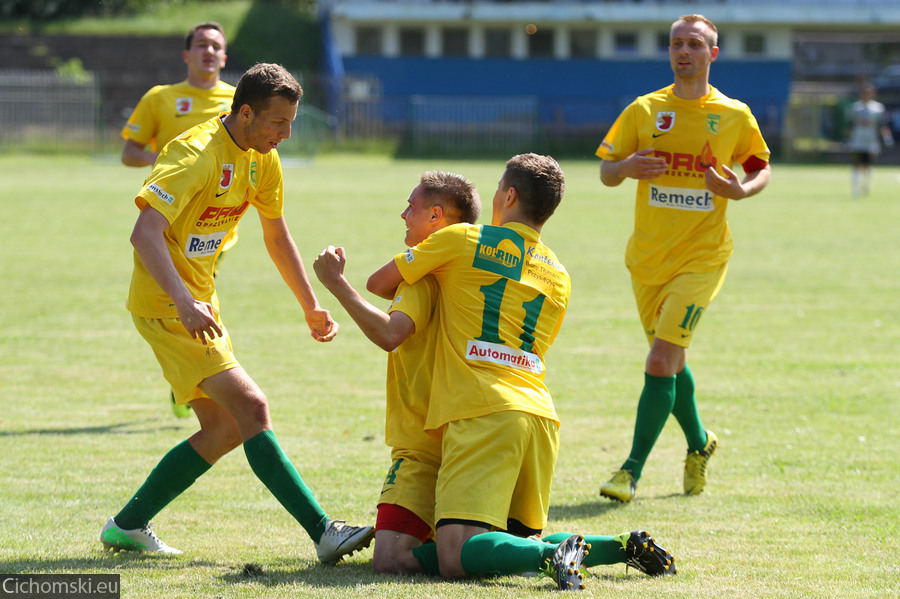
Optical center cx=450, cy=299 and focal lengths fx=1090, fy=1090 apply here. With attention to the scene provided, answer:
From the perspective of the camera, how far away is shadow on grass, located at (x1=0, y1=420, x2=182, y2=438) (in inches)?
267

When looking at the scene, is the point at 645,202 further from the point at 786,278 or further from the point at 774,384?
the point at 786,278

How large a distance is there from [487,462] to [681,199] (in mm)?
2633

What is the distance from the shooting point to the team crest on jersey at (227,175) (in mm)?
4645

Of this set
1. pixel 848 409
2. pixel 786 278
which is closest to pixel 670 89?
pixel 848 409

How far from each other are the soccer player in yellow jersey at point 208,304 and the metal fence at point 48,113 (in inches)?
1328

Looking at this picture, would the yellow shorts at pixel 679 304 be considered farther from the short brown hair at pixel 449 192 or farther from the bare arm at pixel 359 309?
the bare arm at pixel 359 309

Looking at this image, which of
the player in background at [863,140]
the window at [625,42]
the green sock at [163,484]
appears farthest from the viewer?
the window at [625,42]

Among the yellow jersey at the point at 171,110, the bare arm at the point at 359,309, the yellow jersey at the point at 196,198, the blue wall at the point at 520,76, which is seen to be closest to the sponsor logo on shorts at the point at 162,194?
the yellow jersey at the point at 196,198

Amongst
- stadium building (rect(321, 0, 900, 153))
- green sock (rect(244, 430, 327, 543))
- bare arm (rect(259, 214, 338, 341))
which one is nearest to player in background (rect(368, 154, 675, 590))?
green sock (rect(244, 430, 327, 543))

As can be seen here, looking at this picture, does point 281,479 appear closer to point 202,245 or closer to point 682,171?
point 202,245

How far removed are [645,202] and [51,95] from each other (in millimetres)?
33871

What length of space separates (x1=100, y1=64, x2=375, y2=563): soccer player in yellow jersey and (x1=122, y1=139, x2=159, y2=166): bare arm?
→ 137 inches

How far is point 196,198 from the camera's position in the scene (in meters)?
4.59

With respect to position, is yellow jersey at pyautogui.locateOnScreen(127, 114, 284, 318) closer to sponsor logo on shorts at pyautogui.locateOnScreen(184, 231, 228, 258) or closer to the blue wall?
sponsor logo on shorts at pyautogui.locateOnScreen(184, 231, 228, 258)
